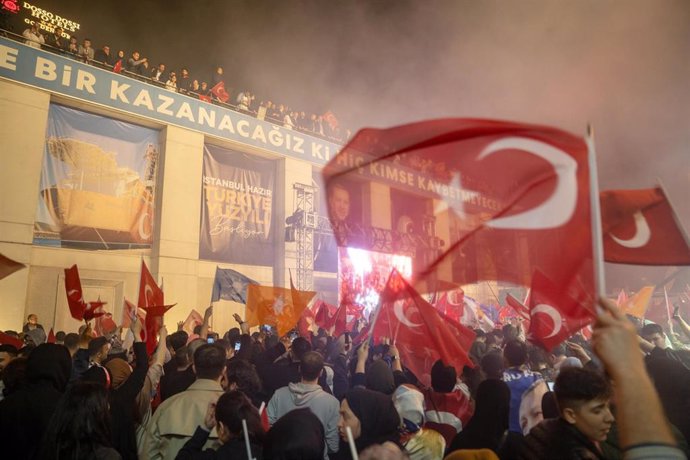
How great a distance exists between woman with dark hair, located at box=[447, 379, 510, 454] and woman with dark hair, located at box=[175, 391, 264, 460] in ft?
3.93

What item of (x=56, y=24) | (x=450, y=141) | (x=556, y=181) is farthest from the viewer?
(x=56, y=24)

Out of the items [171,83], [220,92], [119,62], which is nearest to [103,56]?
[119,62]

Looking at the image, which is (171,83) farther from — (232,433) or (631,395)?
(631,395)

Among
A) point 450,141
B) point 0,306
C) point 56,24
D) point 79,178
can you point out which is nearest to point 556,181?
point 450,141

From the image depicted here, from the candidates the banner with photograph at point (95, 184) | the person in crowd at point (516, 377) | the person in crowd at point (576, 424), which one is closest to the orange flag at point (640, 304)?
the person in crowd at point (516, 377)

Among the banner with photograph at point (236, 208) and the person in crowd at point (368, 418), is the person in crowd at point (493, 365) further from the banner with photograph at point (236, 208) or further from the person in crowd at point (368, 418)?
the banner with photograph at point (236, 208)

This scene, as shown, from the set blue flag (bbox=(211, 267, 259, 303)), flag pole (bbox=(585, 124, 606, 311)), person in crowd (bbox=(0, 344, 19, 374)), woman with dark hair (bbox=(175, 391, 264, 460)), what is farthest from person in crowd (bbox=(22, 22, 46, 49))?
flag pole (bbox=(585, 124, 606, 311))

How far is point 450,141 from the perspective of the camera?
10.6 feet

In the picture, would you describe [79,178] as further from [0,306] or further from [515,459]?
[515,459]

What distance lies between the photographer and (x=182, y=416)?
3324 millimetres

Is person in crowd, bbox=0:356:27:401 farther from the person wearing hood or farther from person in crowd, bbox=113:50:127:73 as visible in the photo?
person in crowd, bbox=113:50:127:73

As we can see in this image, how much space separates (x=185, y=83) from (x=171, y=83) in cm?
92

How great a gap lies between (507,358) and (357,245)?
5.74 ft

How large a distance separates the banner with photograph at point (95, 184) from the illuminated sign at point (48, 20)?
492cm
